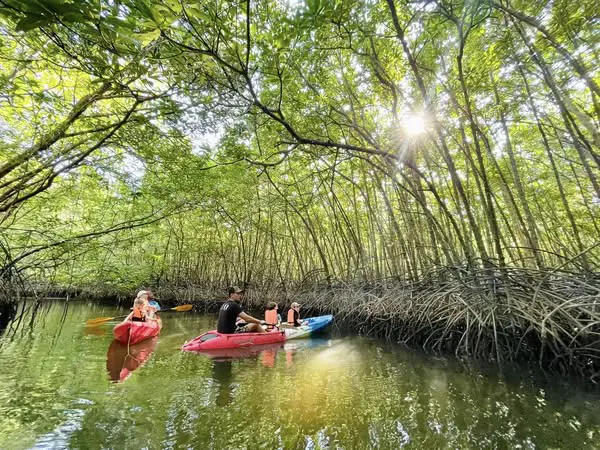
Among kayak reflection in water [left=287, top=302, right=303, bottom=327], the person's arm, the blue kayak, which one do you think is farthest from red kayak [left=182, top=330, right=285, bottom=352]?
kayak reflection in water [left=287, top=302, right=303, bottom=327]

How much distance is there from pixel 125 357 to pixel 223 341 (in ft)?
5.38

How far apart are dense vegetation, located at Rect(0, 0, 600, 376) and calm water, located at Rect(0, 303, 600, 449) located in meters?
1.03

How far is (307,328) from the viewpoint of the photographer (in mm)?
7129

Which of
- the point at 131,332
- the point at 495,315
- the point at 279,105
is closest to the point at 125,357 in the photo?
the point at 131,332

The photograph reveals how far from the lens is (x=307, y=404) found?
3.01 m

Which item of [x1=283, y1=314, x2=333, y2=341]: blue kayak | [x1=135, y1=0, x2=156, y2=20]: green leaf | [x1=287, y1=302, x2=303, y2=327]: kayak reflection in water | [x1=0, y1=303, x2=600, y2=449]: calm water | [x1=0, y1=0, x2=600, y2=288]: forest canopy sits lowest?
[x1=0, y1=303, x2=600, y2=449]: calm water

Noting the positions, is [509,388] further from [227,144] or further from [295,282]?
[295,282]

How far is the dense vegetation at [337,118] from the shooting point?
7.20ft

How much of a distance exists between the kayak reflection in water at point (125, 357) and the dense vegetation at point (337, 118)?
1.58 m

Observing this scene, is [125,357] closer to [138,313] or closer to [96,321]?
[138,313]

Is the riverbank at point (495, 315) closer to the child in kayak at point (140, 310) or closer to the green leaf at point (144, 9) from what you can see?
the green leaf at point (144, 9)

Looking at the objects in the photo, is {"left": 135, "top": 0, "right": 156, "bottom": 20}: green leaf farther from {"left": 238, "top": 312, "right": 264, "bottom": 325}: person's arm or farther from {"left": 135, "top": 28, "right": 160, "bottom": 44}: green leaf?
{"left": 238, "top": 312, "right": 264, "bottom": 325}: person's arm

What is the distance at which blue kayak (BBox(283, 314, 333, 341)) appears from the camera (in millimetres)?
6836

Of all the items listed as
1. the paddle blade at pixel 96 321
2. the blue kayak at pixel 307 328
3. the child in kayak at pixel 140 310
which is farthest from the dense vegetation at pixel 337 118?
the paddle blade at pixel 96 321
